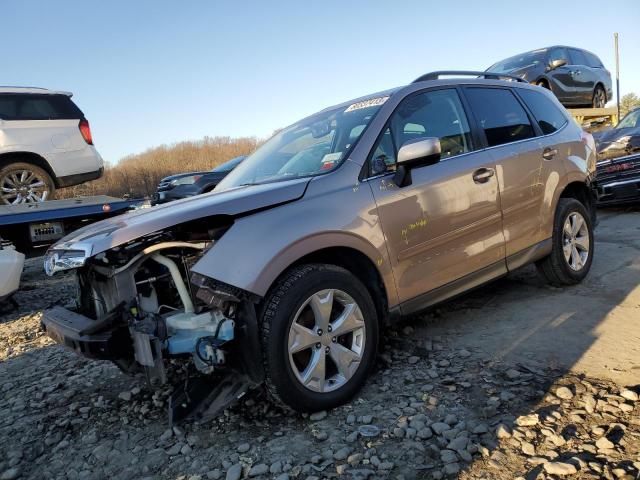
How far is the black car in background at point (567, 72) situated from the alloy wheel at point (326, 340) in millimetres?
9109

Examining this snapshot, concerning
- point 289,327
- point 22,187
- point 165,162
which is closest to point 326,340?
point 289,327

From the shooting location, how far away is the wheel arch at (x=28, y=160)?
23.4ft

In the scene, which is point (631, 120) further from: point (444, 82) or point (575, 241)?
point (444, 82)

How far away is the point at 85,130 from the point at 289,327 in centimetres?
692

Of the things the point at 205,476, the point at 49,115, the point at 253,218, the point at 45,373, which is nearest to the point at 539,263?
the point at 253,218

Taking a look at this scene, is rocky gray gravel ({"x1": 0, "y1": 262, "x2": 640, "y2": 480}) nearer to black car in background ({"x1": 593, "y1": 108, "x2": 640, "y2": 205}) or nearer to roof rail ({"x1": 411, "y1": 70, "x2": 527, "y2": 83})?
roof rail ({"x1": 411, "y1": 70, "x2": 527, "y2": 83})

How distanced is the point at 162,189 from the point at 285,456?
8399 millimetres

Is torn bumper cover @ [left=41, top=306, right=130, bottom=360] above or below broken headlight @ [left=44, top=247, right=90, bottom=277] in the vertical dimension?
below

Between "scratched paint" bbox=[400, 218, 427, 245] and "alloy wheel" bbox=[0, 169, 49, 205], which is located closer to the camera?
"scratched paint" bbox=[400, 218, 427, 245]

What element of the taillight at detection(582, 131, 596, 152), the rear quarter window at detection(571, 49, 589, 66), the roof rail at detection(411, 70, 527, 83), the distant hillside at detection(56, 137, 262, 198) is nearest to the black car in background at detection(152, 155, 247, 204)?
the roof rail at detection(411, 70, 527, 83)

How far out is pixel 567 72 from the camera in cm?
1142

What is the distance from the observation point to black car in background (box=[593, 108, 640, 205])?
297 inches

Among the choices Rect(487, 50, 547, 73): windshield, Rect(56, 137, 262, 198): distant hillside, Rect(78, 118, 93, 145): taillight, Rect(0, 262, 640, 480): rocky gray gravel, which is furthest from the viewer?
Rect(56, 137, 262, 198): distant hillside

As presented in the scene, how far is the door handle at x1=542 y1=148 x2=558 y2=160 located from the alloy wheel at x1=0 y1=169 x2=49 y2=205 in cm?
668
